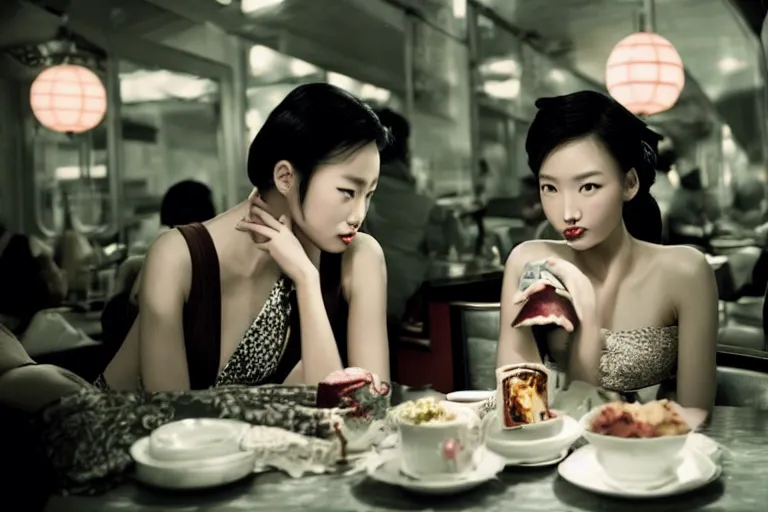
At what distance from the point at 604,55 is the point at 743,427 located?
0.91 meters

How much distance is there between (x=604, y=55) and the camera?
5.91 ft

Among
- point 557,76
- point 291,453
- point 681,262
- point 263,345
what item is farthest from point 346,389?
point 557,76

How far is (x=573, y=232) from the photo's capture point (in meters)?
1.69

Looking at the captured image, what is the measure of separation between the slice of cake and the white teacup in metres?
0.18

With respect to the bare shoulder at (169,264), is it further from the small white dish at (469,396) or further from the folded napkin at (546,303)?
the folded napkin at (546,303)

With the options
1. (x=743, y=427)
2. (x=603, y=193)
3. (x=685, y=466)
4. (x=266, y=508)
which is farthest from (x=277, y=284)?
(x=743, y=427)

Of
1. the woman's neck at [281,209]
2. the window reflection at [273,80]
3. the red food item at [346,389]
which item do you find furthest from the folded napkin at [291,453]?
the window reflection at [273,80]

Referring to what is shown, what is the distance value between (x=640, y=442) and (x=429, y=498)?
35 centimetres

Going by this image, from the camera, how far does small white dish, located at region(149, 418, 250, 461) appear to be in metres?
1.33

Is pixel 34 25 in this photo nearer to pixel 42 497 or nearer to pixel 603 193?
pixel 42 497

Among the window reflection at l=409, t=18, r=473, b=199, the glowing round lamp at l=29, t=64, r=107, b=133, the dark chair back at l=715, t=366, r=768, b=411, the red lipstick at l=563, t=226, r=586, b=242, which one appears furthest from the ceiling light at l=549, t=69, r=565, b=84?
the glowing round lamp at l=29, t=64, r=107, b=133

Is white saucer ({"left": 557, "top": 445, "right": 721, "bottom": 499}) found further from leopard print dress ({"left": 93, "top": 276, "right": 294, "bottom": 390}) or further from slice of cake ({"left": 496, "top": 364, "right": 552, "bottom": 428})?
leopard print dress ({"left": 93, "top": 276, "right": 294, "bottom": 390})

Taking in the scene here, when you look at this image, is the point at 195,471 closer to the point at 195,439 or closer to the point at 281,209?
the point at 195,439

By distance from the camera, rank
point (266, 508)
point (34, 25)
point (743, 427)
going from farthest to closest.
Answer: point (34, 25) → point (743, 427) → point (266, 508)
